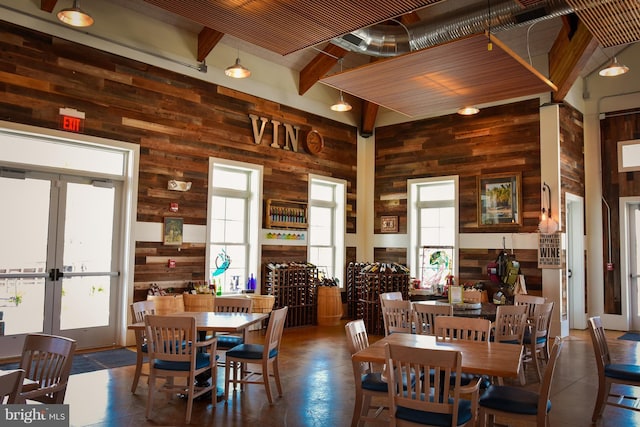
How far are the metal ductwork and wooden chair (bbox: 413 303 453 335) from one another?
330 centimetres

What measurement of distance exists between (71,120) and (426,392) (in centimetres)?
613

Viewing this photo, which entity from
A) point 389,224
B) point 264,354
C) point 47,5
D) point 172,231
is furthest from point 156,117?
point 389,224

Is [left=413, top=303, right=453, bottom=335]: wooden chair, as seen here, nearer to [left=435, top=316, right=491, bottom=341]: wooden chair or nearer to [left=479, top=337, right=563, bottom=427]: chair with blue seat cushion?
[left=435, top=316, right=491, bottom=341]: wooden chair

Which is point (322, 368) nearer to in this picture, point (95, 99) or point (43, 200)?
point (43, 200)

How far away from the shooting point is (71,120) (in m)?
7.13

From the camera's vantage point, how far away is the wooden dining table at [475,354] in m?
3.45

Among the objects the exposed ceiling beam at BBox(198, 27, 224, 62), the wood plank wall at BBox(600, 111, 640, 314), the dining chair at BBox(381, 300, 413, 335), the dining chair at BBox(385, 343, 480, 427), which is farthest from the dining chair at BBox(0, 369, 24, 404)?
the wood plank wall at BBox(600, 111, 640, 314)

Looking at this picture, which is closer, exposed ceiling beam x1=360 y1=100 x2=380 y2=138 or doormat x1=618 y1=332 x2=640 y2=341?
doormat x1=618 y1=332 x2=640 y2=341

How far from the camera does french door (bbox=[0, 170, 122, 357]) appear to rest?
6.72 metres

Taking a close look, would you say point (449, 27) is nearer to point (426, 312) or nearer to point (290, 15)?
point (290, 15)

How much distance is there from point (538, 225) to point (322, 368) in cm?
496

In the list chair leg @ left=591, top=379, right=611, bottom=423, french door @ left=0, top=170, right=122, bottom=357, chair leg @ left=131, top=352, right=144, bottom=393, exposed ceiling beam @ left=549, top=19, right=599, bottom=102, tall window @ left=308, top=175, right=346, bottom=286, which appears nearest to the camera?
chair leg @ left=591, top=379, right=611, bottom=423

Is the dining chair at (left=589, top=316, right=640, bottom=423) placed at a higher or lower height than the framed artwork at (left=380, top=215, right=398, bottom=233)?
lower

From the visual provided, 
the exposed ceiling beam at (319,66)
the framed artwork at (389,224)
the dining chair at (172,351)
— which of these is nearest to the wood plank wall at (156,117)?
the exposed ceiling beam at (319,66)
